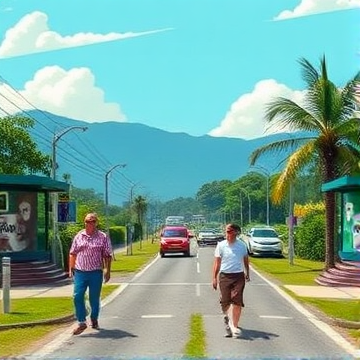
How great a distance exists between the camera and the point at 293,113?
27.4m

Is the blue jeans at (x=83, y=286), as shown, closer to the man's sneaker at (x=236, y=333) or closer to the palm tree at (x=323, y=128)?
the man's sneaker at (x=236, y=333)

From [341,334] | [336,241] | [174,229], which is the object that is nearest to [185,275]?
[336,241]

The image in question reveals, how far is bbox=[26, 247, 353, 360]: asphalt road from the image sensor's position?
10.5m

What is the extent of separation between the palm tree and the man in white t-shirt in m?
15.1

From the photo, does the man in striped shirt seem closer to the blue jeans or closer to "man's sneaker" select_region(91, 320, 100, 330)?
the blue jeans

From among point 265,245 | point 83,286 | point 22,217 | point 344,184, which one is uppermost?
point 344,184

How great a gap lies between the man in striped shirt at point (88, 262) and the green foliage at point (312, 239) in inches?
1071

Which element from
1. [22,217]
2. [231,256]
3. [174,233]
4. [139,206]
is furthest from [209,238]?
[231,256]

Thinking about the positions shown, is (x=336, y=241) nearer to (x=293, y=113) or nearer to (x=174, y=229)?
(x=293, y=113)

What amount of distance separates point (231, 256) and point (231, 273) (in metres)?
0.27

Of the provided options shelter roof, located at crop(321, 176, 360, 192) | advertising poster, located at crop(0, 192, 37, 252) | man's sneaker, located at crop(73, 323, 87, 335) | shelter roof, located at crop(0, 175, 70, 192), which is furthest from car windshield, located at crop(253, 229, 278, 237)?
man's sneaker, located at crop(73, 323, 87, 335)

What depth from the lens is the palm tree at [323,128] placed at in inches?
1072

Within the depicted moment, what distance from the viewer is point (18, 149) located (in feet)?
140

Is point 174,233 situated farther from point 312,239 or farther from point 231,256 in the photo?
point 231,256
